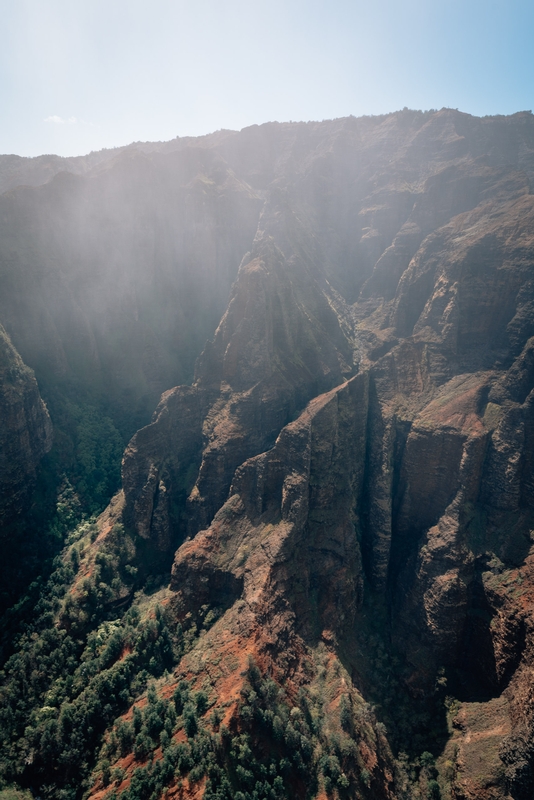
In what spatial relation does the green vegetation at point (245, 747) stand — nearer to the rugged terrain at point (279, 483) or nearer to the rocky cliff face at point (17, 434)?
the rugged terrain at point (279, 483)

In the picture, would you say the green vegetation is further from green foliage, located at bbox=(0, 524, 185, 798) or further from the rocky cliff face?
the rocky cliff face

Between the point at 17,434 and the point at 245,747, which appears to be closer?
the point at 245,747

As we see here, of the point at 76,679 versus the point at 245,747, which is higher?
the point at 245,747

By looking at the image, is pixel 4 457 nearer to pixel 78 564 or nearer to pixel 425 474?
pixel 78 564

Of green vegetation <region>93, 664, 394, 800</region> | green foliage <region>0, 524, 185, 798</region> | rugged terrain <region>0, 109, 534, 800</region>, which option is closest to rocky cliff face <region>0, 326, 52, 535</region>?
rugged terrain <region>0, 109, 534, 800</region>

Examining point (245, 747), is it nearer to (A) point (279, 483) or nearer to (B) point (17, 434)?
(A) point (279, 483)

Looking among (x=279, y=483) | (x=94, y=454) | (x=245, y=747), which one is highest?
(x=279, y=483)

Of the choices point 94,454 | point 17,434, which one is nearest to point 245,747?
point 17,434

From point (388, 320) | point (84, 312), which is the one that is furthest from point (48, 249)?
point (388, 320)

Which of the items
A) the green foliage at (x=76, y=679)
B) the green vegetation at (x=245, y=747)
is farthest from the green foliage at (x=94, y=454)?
the green vegetation at (x=245, y=747)
